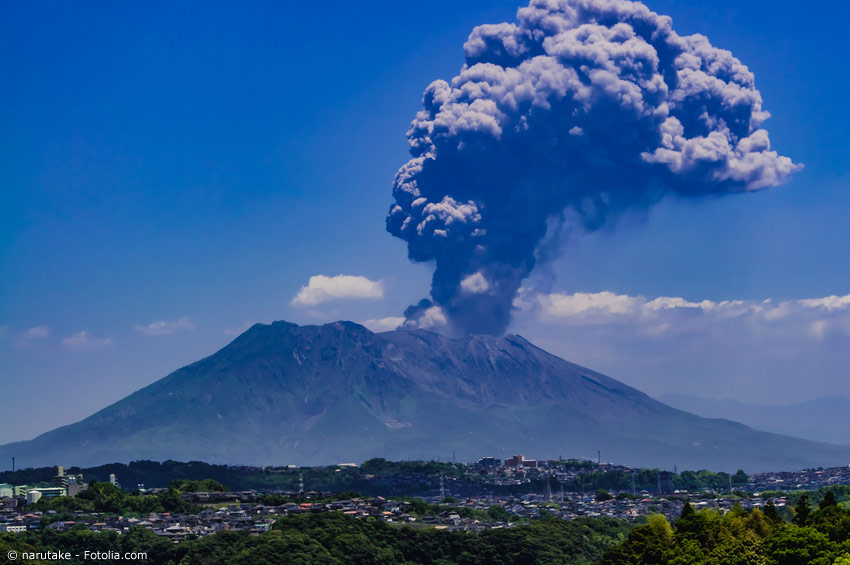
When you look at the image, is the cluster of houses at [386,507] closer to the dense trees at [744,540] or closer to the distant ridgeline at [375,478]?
the distant ridgeline at [375,478]

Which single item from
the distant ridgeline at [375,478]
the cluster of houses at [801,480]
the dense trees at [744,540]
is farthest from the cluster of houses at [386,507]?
the dense trees at [744,540]

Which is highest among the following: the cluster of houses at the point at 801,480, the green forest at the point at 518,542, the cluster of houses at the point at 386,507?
the cluster of houses at the point at 801,480

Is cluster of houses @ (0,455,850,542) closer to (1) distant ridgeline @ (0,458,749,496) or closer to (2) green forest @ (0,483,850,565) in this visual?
(1) distant ridgeline @ (0,458,749,496)

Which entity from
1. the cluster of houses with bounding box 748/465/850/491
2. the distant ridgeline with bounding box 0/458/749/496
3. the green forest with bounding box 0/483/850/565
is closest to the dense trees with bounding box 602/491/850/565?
the green forest with bounding box 0/483/850/565

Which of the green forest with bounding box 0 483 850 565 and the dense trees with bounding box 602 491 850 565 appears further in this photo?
the green forest with bounding box 0 483 850 565

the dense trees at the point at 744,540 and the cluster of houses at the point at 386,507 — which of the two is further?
the cluster of houses at the point at 386,507

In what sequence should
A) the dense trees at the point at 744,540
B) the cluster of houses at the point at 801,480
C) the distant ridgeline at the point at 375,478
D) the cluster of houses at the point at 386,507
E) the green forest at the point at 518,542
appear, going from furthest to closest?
the cluster of houses at the point at 801,480 < the distant ridgeline at the point at 375,478 < the cluster of houses at the point at 386,507 < the green forest at the point at 518,542 < the dense trees at the point at 744,540

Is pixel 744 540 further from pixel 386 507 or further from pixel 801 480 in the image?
pixel 801 480

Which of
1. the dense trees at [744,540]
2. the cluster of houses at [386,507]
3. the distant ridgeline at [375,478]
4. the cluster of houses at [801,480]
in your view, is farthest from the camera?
the cluster of houses at [801,480]

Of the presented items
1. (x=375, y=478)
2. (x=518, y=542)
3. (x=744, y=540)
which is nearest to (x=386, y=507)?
(x=518, y=542)
